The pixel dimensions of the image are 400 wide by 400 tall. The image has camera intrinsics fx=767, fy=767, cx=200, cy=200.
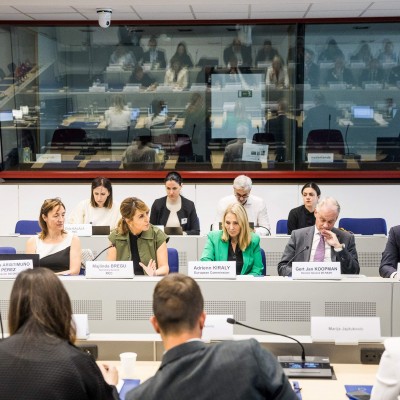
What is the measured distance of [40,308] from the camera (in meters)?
2.89

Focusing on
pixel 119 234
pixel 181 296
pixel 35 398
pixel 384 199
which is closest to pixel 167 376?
pixel 181 296

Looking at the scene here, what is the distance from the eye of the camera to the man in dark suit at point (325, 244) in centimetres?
620

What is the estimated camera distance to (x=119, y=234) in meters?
6.41

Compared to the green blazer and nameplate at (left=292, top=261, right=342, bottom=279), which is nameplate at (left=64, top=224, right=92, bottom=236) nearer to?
the green blazer

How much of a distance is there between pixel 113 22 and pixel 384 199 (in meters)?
4.44

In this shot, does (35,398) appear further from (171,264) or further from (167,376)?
(171,264)

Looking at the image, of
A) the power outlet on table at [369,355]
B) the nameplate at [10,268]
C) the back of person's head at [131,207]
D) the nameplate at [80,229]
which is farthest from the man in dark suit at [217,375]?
the nameplate at [80,229]

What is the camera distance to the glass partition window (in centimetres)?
1056

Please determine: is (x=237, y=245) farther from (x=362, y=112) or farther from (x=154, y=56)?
(x=154, y=56)

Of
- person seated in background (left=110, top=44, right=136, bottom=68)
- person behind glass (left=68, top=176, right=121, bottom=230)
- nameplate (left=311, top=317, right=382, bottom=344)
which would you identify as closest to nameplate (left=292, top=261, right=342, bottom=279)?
nameplate (left=311, top=317, right=382, bottom=344)

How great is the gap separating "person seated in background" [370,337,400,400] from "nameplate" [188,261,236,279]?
6.90 feet

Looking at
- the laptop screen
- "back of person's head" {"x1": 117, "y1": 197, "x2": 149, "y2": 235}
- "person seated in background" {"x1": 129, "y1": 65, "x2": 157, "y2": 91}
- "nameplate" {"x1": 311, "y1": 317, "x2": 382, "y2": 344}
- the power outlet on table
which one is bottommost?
the power outlet on table

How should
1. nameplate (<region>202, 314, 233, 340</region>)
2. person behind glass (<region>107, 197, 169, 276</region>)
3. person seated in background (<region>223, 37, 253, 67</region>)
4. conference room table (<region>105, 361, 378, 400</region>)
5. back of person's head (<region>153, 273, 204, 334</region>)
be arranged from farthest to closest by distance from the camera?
person seated in background (<region>223, 37, 253, 67</region>) → person behind glass (<region>107, 197, 169, 276</region>) → nameplate (<region>202, 314, 233, 340</region>) → conference room table (<region>105, 361, 378, 400</region>) → back of person's head (<region>153, 273, 204, 334</region>)

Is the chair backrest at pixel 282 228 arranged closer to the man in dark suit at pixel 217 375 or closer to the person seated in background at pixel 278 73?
the person seated in background at pixel 278 73
